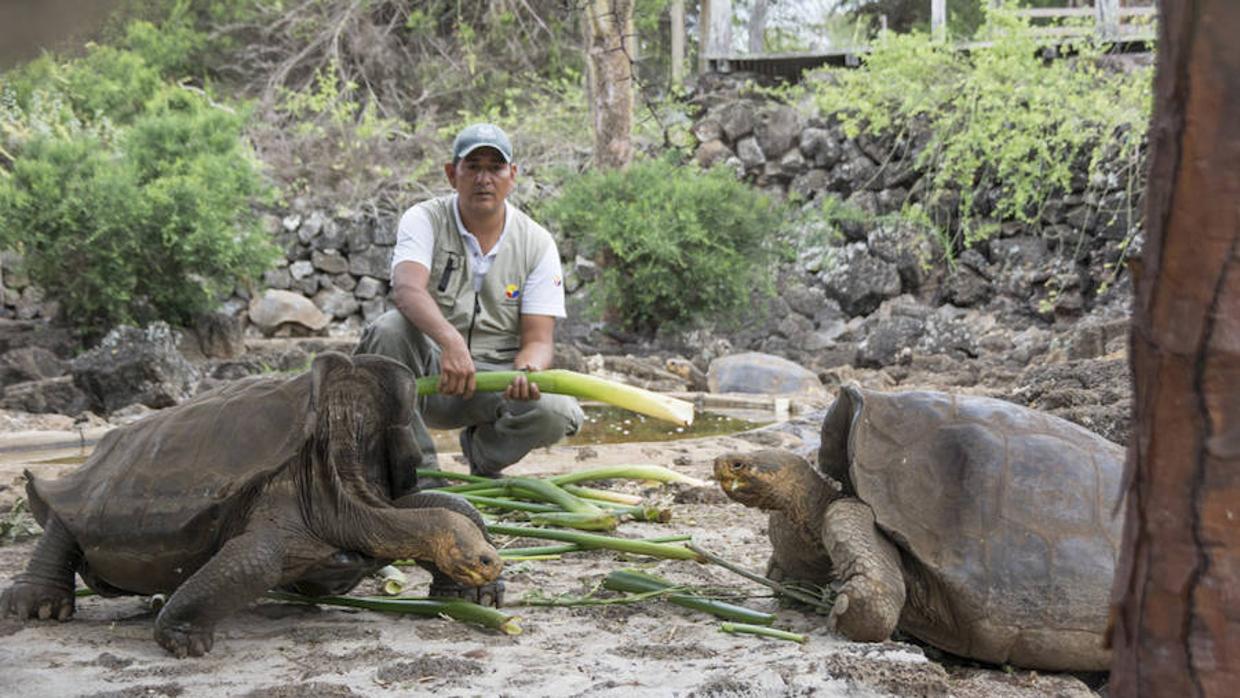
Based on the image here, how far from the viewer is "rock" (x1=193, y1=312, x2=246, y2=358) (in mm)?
11312

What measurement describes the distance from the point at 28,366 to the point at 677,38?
10307mm

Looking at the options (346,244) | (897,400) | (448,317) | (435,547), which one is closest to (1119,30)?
(346,244)

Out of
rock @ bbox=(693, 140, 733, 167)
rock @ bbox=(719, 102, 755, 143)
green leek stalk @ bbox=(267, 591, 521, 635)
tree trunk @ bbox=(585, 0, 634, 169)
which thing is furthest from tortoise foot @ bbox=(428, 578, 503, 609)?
rock @ bbox=(719, 102, 755, 143)

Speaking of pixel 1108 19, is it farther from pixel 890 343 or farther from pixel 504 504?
pixel 504 504

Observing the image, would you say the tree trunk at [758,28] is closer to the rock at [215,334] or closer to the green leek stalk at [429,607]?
the rock at [215,334]

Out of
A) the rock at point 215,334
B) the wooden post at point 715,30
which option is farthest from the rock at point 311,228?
the wooden post at point 715,30

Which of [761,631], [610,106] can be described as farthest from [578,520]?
[610,106]

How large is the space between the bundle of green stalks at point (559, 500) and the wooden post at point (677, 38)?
12655 mm

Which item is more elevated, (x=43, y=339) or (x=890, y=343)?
(x=43, y=339)

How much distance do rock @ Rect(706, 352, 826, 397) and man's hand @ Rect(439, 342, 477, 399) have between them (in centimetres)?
563

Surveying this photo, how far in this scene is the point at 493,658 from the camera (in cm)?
312

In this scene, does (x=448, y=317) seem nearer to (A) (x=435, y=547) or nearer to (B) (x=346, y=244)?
(A) (x=435, y=547)

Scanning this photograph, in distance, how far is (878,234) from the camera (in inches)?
554

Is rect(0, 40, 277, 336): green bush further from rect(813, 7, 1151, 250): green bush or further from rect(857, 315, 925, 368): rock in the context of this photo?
rect(813, 7, 1151, 250): green bush
